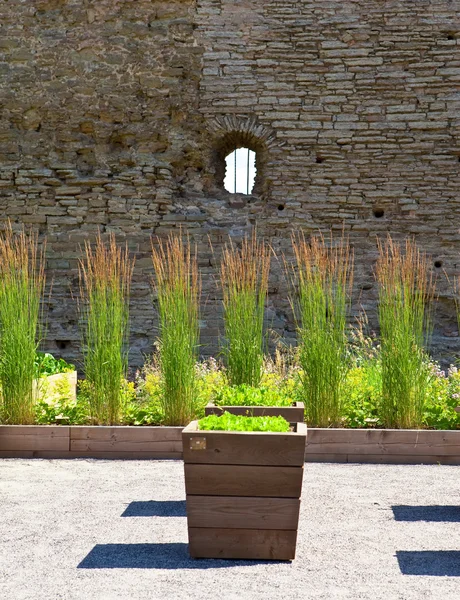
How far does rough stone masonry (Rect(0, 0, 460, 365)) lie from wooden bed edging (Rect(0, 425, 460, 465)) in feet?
12.0

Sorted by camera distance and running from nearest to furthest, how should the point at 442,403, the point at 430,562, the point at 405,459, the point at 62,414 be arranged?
the point at 430,562, the point at 405,459, the point at 62,414, the point at 442,403

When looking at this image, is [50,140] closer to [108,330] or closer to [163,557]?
[108,330]

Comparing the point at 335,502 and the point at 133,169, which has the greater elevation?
the point at 133,169

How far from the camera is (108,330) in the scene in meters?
4.24

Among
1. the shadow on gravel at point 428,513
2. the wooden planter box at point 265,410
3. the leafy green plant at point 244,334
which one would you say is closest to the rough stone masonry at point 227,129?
the leafy green plant at point 244,334

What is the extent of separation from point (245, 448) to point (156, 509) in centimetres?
76

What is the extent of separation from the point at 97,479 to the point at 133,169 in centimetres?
500

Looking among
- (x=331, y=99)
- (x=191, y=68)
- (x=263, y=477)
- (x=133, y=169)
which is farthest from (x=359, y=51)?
(x=263, y=477)

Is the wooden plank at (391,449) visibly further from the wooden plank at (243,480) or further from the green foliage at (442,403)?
the wooden plank at (243,480)

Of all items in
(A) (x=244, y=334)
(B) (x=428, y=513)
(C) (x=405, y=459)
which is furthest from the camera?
(A) (x=244, y=334)

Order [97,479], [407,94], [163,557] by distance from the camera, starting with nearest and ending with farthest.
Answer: [163,557] → [97,479] → [407,94]

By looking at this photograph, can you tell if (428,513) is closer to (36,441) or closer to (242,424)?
(242,424)

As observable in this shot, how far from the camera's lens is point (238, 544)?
2295 millimetres

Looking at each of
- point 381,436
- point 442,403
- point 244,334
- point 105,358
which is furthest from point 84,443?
point 442,403
